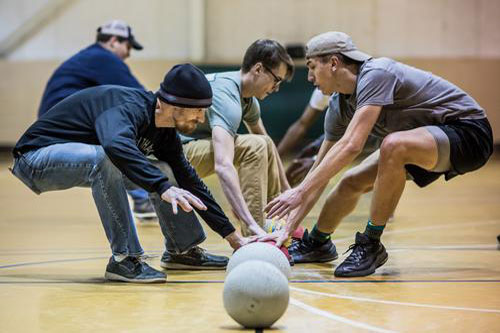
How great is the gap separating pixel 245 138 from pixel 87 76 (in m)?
2.97

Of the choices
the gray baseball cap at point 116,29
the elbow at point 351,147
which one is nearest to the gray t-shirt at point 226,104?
the elbow at point 351,147

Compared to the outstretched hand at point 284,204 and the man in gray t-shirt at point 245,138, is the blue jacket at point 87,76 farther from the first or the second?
the outstretched hand at point 284,204

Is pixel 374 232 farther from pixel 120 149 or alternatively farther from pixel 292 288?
pixel 120 149

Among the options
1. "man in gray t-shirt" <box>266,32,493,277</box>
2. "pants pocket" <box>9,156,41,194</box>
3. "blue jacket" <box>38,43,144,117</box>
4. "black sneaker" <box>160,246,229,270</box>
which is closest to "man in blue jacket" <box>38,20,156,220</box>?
"blue jacket" <box>38,43,144,117</box>

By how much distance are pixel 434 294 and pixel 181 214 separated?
163 cm

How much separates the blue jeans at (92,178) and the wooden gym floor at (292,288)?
296 mm

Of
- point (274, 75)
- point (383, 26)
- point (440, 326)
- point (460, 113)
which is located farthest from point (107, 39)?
point (383, 26)

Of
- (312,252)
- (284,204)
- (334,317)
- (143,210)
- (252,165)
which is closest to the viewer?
(334,317)

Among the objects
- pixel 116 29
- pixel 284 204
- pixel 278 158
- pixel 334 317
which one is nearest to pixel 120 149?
pixel 284 204

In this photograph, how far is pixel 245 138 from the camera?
610cm

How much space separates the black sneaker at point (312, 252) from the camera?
227 inches

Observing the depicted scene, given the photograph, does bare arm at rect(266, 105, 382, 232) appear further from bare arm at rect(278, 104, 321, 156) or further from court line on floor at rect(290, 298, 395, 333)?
bare arm at rect(278, 104, 321, 156)

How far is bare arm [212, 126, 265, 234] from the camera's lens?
5.52 m

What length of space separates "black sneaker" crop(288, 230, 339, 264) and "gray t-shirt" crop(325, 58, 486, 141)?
0.89 metres
